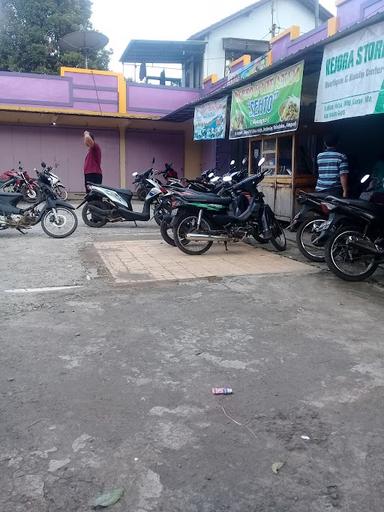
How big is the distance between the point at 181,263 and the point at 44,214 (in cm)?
317

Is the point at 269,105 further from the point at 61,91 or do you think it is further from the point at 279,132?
the point at 61,91

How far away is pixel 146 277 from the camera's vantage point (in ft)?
19.5

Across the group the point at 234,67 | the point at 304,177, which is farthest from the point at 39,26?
the point at 304,177

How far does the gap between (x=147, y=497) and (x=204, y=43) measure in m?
20.3

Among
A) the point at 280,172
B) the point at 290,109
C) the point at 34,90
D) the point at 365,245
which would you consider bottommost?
the point at 365,245

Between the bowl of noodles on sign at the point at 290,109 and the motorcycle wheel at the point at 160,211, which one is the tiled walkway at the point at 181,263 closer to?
the motorcycle wheel at the point at 160,211

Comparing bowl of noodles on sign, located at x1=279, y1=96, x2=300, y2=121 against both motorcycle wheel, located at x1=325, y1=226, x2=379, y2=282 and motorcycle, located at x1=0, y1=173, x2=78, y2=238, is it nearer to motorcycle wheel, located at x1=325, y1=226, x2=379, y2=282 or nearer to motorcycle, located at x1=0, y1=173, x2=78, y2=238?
motorcycle wheel, located at x1=325, y1=226, x2=379, y2=282

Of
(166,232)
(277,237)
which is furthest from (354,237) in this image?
(166,232)

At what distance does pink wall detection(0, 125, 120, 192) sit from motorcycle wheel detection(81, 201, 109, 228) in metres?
7.46

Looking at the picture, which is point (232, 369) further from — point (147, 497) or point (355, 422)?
point (147, 497)

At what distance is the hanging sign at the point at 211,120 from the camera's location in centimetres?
1101

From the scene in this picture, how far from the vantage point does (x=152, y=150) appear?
58.8 feet

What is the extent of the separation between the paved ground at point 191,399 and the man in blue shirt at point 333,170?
211 cm

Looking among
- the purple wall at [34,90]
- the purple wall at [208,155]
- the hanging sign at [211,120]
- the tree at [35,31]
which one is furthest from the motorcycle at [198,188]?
the tree at [35,31]
